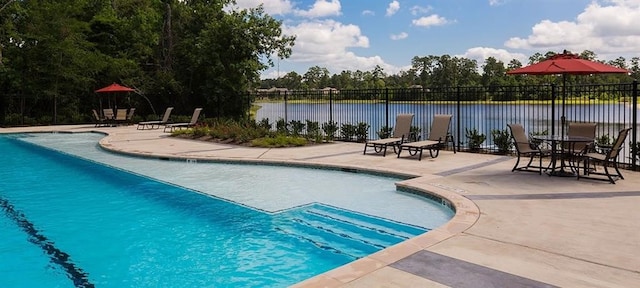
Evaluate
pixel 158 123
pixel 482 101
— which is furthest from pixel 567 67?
pixel 158 123

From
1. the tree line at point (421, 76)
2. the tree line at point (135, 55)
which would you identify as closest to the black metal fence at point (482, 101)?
the tree line at point (135, 55)

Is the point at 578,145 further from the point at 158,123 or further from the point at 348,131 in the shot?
the point at 158,123

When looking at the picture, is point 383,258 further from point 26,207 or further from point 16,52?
point 16,52

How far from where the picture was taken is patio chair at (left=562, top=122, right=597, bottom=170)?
25.3 feet

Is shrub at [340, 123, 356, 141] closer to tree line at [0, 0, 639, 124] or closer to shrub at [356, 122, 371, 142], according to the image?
shrub at [356, 122, 371, 142]

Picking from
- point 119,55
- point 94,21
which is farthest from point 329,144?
point 94,21

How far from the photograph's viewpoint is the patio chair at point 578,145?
25.3 ft

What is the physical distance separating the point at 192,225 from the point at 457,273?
398cm

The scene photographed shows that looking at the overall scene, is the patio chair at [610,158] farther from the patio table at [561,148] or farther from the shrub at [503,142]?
the shrub at [503,142]

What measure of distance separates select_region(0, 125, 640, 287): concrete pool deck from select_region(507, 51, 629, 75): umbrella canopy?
1.74m

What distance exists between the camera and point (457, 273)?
3648 mm

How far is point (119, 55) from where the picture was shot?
26297 mm

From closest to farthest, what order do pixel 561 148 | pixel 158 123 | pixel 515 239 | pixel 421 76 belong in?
pixel 515 239 < pixel 561 148 < pixel 158 123 < pixel 421 76

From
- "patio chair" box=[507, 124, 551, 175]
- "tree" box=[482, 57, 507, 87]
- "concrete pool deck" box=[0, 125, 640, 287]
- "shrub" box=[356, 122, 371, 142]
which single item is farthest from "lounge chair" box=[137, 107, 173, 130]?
"tree" box=[482, 57, 507, 87]
